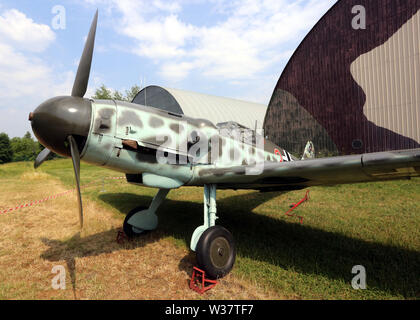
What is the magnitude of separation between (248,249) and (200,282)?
51.7 inches

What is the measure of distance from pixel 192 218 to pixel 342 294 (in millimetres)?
4046

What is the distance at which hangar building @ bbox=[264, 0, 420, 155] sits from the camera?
9.94m

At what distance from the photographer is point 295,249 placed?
4.19 meters

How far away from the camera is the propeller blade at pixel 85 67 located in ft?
10.4

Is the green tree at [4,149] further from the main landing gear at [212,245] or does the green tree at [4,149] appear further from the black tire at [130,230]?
the main landing gear at [212,245]

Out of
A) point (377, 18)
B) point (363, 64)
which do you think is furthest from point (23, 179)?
point (377, 18)

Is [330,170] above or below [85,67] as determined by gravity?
below

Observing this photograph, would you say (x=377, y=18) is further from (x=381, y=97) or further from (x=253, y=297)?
(x=253, y=297)

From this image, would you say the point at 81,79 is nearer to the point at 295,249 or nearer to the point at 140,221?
the point at 140,221

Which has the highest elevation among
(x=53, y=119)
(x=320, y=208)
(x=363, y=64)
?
(x=363, y=64)

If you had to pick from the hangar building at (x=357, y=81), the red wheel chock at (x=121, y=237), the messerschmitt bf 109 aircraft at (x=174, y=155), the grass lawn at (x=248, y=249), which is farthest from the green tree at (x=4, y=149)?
the red wheel chock at (x=121, y=237)

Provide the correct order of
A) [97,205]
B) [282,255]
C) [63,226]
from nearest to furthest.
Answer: [282,255], [63,226], [97,205]

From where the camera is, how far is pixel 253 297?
2.93 metres

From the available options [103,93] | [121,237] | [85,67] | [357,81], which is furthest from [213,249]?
[103,93]
